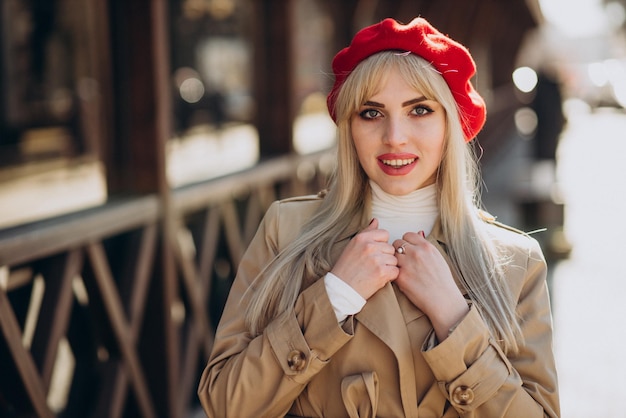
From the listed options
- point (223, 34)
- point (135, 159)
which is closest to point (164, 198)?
point (135, 159)

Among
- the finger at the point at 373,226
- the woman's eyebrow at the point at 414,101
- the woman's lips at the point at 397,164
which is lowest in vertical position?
the finger at the point at 373,226

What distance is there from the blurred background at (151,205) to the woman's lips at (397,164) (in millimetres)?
→ 552

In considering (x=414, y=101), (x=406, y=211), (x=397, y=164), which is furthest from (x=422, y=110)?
(x=406, y=211)

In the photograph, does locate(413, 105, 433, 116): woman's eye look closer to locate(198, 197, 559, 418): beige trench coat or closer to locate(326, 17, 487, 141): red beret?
locate(326, 17, 487, 141): red beret

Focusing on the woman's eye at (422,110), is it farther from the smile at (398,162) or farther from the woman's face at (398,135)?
the smile at (398,162)

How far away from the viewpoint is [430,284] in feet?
6.23

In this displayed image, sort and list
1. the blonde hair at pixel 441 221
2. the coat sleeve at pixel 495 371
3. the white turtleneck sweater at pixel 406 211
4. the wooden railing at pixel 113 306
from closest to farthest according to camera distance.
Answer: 1. the coat sleeve at pixel 495 371
2. the blonde hair at pixel 441 221
3. the white turtleneck sweater at pixel 406 211
4. the wooden railing at pixel 113 306

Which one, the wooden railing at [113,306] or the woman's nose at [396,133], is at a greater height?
the woman's nose at [396,133]

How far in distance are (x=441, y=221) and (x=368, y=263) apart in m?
0.27

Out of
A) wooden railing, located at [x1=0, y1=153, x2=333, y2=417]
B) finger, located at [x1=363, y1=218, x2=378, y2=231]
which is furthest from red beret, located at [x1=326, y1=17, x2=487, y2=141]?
wooden railing, located at [x1=0, y1=153, x2=333, y2=417]

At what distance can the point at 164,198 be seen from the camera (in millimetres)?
3854

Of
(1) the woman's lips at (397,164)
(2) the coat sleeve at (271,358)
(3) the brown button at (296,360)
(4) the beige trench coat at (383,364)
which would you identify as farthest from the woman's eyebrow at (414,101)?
(3) the brown button at (296,360)

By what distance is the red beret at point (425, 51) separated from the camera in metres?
1.94

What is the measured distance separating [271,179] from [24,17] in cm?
765
